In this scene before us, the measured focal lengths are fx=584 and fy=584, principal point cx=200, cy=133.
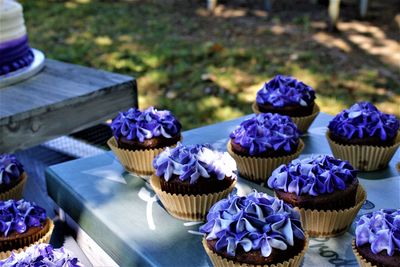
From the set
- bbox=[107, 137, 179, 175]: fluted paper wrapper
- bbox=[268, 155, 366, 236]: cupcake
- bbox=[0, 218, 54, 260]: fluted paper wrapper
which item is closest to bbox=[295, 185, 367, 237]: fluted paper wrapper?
bbox=[268, 155, 366, 236]: cupcake

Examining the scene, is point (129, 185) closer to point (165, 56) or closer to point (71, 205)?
point (71, 205)

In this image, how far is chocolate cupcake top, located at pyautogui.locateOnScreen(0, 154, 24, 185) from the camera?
76.2 inches

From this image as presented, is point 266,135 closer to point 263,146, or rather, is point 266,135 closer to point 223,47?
point 263,146

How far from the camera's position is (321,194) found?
59.1 inches

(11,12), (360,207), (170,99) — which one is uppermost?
(11,12)

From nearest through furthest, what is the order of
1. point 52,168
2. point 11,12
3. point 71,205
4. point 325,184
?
point 325,184 → point 71,205 → point 52,168 → point 11,12

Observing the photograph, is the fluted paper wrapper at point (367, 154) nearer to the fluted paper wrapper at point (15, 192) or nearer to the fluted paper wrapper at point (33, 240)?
the fluted paper wrapper at point (33, 240)

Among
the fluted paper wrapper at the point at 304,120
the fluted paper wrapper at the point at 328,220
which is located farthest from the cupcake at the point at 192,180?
the fluted paper wrapper at the point at 304,120

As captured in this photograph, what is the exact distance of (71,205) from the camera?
1.85m

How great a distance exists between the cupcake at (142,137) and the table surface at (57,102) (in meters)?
0.59

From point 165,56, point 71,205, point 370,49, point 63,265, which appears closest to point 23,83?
point 71,205

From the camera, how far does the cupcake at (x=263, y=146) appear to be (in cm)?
181

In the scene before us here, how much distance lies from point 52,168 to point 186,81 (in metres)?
2.53

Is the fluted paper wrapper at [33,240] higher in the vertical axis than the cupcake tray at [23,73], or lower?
lower
